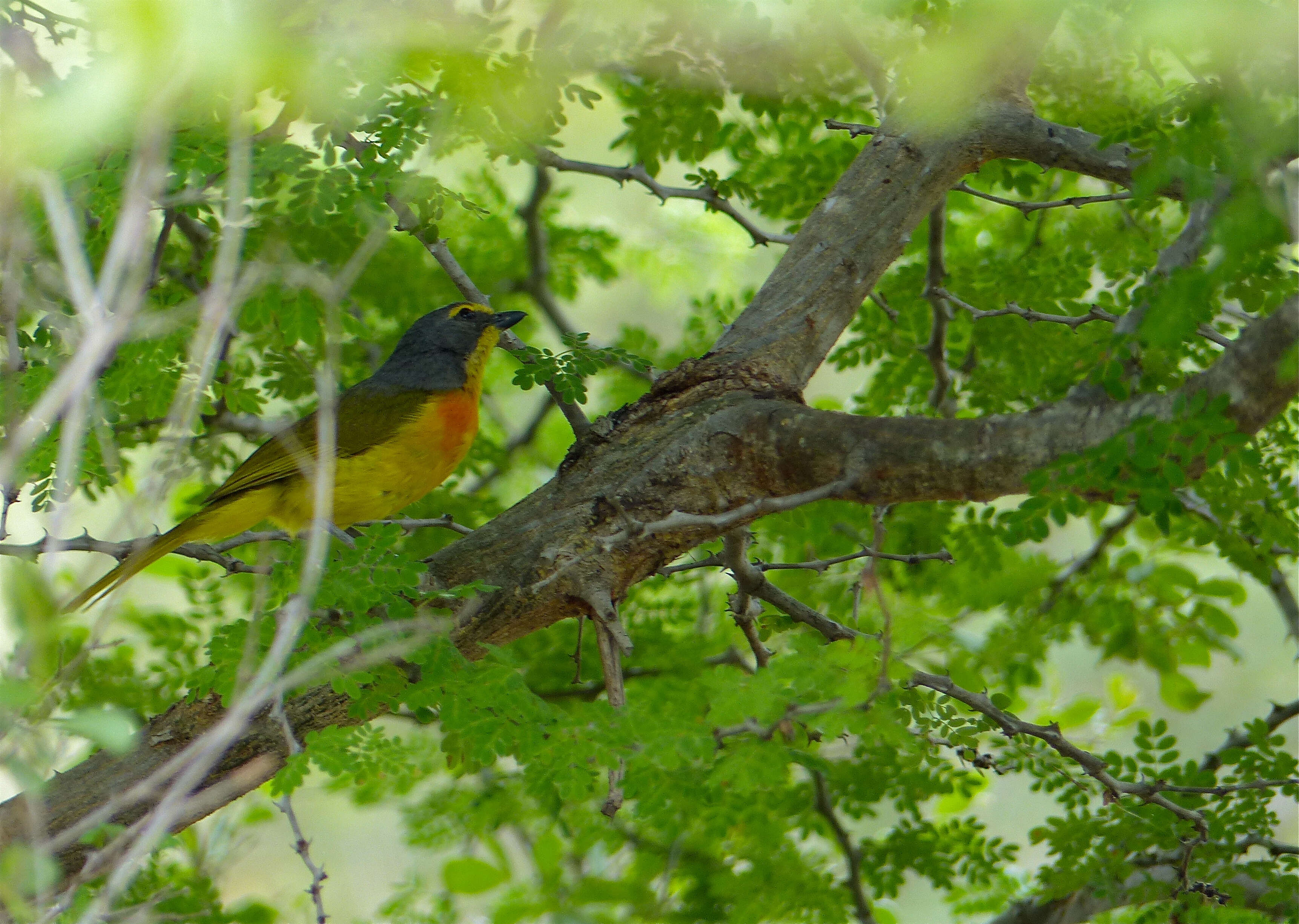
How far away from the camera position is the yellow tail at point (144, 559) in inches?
141

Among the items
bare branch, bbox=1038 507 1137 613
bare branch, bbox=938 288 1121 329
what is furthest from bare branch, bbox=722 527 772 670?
bare branch, bbox=1038 507 1137 613

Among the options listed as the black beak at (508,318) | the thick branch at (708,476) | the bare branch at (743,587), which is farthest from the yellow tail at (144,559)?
the bare branch at (743,587)

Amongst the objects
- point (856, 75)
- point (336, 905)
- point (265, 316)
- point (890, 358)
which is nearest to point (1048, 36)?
point (856, 75)

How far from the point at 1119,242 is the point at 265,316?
3.55 metres

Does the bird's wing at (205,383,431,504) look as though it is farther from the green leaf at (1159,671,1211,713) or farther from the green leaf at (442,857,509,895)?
the green leaf at (1159,671,1211,713)

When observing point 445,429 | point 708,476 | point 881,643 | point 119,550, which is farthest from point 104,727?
point 445,429

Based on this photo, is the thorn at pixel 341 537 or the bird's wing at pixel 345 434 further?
the bird's wing at pixel 345 434

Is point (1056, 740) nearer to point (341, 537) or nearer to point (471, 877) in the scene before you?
point (471, 877)

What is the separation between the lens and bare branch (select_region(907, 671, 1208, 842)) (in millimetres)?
2887

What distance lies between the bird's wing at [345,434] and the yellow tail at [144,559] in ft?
0.41

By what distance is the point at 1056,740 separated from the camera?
2.92 meters

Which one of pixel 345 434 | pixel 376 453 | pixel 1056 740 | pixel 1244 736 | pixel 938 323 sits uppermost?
pixel 345 434

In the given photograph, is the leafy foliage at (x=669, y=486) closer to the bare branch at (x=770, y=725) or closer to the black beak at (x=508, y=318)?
the bare branch at (x=770, y=725)

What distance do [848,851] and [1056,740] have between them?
1.60m
